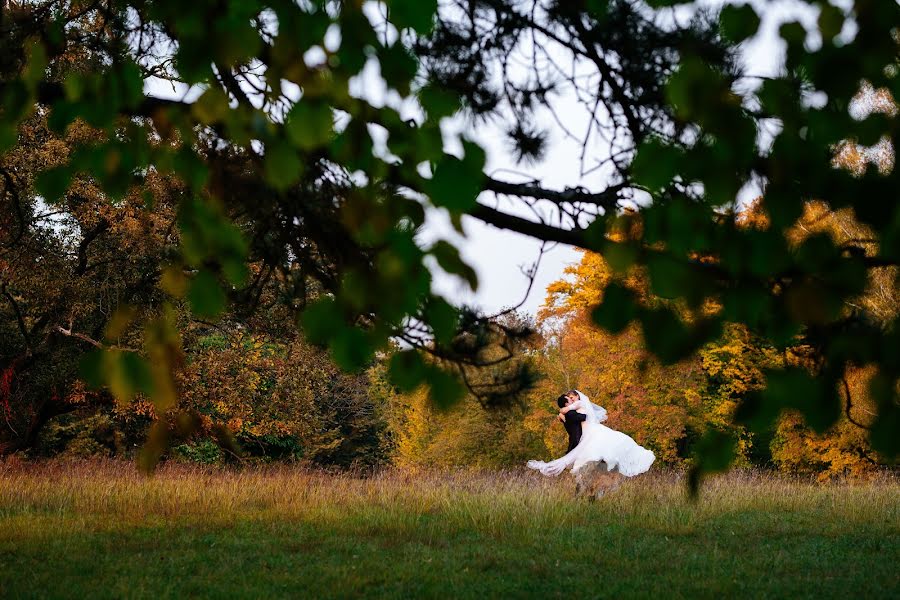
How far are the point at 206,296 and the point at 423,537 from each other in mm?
7225

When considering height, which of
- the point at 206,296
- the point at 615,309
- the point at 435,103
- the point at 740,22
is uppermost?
the point at 740,22

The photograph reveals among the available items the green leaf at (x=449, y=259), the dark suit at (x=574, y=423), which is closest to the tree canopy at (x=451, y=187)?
the green leaf at (x=449, y=259)

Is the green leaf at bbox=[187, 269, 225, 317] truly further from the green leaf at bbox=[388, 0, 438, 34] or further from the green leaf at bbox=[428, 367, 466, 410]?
the green leaf at bbox=[388, 0, 438, 34]

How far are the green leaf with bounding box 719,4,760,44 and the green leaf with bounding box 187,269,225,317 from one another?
1275 millimetres

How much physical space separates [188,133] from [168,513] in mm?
8347

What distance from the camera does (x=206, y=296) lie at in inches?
67.2

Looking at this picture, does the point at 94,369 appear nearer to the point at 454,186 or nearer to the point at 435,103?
the point at 454,186

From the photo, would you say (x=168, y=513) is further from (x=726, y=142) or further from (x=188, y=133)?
(x=726, y=142)

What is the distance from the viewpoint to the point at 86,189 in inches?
474

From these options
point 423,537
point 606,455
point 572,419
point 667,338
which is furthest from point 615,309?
point 572,419

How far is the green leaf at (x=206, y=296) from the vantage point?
66.6 inches

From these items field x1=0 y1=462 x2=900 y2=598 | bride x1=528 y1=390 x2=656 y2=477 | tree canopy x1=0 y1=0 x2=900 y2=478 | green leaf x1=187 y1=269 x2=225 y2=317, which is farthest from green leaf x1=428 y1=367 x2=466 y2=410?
bride x1=528 y1=390 x2=656 y2=477

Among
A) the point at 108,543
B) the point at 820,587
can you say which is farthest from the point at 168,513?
the point at 820,587

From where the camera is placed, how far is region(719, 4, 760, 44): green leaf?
6.34ft
